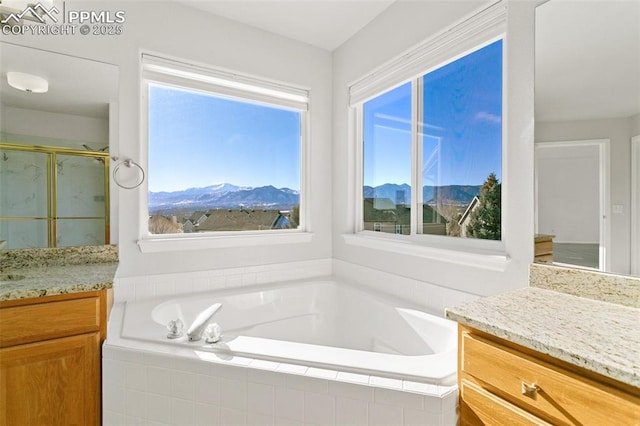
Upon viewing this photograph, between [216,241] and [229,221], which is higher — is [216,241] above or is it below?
below

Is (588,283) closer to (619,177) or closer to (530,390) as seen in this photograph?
(619,177)

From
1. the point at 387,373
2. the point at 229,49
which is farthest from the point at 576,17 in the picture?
the point at 229,49

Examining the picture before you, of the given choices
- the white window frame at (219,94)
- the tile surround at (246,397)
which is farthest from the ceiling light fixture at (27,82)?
the tile surround at (246,397)

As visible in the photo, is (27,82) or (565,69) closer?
(565,69)

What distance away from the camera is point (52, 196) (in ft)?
5.85

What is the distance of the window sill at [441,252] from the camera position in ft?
4.87

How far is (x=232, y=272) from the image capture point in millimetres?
2293

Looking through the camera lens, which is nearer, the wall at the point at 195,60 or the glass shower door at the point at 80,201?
the glass shower door at the point at 80,201

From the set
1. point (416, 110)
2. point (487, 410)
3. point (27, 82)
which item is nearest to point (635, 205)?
point (487, 410)

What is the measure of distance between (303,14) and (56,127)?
67.9 inches

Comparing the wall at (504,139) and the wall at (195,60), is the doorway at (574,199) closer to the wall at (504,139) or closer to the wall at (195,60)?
the wall at (504,139)

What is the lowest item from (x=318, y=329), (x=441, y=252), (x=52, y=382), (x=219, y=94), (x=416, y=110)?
(x=318, y=329)

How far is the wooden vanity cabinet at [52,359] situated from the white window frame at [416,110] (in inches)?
67.3

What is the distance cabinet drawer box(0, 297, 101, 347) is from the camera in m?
1.27
